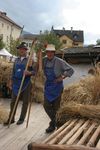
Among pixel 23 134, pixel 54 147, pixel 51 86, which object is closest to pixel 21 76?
pixel 51 86

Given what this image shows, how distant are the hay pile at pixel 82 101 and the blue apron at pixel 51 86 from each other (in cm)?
19

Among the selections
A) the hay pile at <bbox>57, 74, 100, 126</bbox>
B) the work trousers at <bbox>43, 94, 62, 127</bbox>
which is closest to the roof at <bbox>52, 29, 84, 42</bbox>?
the work trousers at <bbox>43, 94, 62, 127</bbox>

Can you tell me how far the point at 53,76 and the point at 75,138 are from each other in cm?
324

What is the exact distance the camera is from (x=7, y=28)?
262ft

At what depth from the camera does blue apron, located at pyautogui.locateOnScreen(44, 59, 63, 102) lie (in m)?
8.30

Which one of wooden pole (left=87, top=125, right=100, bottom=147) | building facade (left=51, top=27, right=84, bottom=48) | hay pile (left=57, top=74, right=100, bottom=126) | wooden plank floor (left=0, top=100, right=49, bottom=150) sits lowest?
wooden plank floor (left=0, top=100, right=49, bottom=150)

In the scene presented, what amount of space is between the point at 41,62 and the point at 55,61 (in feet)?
0.89

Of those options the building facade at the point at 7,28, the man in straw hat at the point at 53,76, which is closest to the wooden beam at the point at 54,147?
the man in straw hat at the point at 53,76

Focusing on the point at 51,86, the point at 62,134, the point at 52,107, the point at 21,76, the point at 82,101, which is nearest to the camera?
the point at 62,134

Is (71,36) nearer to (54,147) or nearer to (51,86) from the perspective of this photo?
(51,86)

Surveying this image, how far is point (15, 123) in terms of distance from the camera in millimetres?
9469

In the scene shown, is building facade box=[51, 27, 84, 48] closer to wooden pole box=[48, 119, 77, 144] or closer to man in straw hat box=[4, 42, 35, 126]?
man in straw hat box=[4, 42, 35, 126]

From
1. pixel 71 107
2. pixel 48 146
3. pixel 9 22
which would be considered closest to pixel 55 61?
pixel 71 107

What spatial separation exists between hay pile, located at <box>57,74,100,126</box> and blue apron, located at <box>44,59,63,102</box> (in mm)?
195
